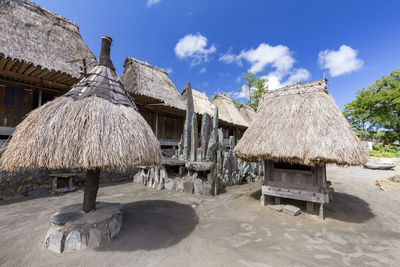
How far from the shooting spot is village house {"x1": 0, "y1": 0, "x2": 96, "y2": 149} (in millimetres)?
5664

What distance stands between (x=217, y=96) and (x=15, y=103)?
48.9ft

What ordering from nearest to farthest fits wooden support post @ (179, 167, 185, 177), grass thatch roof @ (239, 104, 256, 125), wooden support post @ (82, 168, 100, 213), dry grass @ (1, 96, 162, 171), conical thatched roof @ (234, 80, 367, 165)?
1. dry grass @ (1, 96, 162, 171)
2. wooden support post @ (82, 168, 100, 213)
3. conical thatched roof @ (234, 80, 367, 165)
4. wooden support post @ (179, 167, 185, 177)
5. grass thatch roof @ (239, 104, 256, 125)

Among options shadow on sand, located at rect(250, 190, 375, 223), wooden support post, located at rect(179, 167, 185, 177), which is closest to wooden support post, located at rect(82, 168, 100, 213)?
wooden support post, located at rect(179, 167, 185, 177)

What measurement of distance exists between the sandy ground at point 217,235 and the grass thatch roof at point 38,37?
4.65 meters

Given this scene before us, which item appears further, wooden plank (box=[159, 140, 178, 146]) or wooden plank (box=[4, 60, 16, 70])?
wooden plank (box=[159, 140, 178, 146])

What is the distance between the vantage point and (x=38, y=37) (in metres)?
7.16

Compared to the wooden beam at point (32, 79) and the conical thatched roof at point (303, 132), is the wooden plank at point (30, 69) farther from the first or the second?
the conical thatched roof at point (303, 132)

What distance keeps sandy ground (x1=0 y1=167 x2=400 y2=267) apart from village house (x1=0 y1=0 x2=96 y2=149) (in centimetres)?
352

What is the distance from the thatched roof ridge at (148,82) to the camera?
10508 mm

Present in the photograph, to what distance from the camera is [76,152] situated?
2607 mm

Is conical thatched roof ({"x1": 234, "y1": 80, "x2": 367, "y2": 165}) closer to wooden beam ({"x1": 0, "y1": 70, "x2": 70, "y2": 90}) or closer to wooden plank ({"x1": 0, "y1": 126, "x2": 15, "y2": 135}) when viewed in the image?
wooden beam ({"x1": 0, "y1": 70, "x2": 70, "y2": 90})

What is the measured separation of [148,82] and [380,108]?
29.5 meters

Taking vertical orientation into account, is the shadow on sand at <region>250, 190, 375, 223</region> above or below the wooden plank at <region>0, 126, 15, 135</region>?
below

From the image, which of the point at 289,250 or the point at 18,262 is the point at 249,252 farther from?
the point at 18,262
